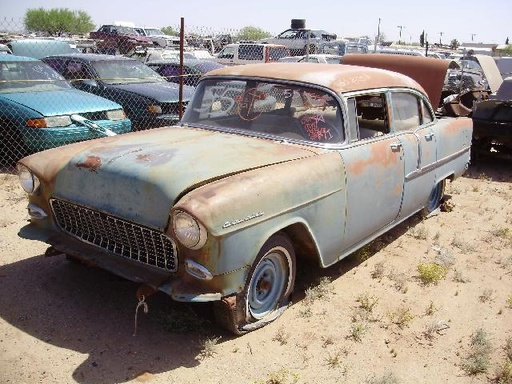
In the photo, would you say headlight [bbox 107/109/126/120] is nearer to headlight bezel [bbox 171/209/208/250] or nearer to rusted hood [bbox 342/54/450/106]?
rusted hood [bbox 342/54/450/106]

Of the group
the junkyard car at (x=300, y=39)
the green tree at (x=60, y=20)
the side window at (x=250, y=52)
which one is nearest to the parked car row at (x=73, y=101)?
the side window at (x=250, y=52)

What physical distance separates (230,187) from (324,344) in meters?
1.23

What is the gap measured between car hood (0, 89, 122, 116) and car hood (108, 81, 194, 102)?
1110mm

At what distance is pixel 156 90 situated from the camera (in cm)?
831

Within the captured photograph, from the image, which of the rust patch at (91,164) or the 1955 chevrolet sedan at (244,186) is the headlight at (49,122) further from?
the rust patch at (91,164)

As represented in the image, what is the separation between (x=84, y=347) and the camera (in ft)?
10.0

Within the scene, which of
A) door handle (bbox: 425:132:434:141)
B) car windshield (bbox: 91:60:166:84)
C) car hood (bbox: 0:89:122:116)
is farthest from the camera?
car windshield (bbox: 91:60:166:84)

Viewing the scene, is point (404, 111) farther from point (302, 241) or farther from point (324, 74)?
point (302, 241)

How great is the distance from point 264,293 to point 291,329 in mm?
300

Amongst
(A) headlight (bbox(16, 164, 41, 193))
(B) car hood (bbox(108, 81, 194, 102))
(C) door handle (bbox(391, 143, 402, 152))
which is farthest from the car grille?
(B) car hood (bbox(108, 81, 194, 102))

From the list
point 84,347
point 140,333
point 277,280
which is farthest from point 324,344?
point 84,347

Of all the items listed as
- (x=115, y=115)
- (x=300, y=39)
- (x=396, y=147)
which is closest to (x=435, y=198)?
(x=396, y=147)

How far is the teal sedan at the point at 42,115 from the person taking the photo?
20.4ft

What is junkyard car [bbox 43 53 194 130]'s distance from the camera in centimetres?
796
